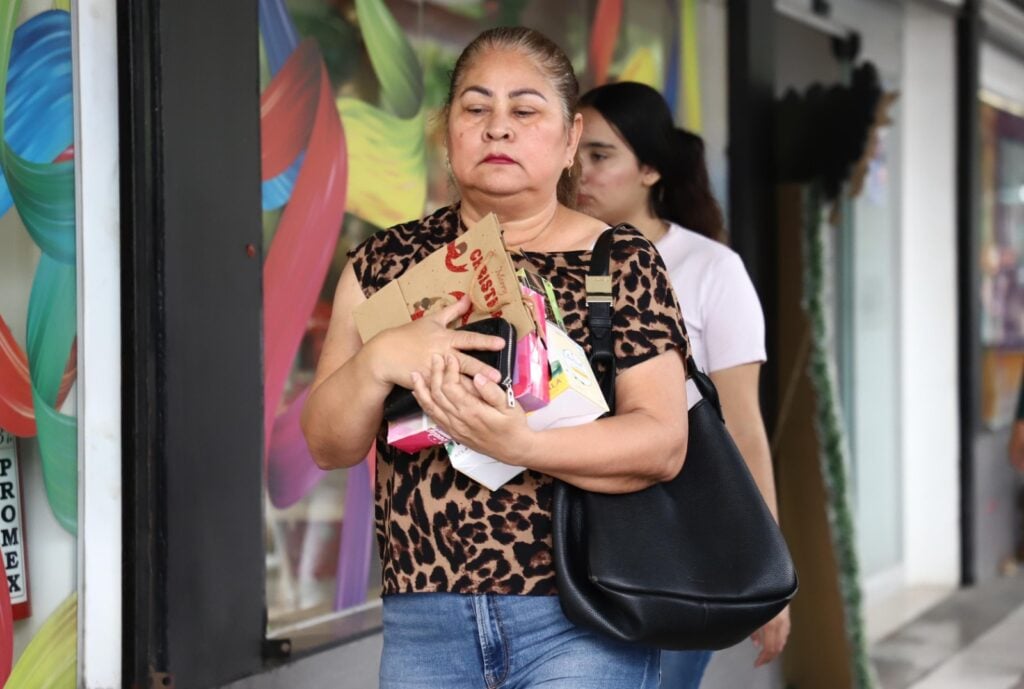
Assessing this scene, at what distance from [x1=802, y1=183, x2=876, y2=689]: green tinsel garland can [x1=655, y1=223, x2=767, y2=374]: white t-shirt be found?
2.56 metres

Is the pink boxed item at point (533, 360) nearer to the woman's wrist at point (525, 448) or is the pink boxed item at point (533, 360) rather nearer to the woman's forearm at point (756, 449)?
the woman's wrist at point (525, 448)

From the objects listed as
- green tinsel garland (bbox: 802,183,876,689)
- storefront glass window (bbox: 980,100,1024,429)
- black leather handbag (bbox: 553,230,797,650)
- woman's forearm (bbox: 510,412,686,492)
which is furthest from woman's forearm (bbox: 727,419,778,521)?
storefront glass window (bbox: 980,100,1024,429)

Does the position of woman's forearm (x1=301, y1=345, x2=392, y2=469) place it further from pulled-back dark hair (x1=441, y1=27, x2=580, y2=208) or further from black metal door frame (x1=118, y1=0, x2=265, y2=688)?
black metal door frame (x1=118, y1=0, x2=265, y2=688)

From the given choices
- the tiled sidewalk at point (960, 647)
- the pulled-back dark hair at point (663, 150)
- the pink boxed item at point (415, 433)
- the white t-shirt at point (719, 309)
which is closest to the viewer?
the pink boxed item at point (415, 433)

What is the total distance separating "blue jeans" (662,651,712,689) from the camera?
3.05 metres

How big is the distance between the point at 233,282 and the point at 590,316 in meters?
1.55

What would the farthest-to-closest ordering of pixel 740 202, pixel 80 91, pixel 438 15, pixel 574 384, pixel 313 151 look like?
pixel 740 202 → pixel 438 15 → pixel 313 151 → pixel 80 91 → pixel 574 384

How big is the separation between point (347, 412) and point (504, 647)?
1.37ft

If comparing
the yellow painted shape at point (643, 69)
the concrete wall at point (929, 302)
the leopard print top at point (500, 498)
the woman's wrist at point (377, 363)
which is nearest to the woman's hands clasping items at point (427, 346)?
the woman's wrist at point (377, 363)

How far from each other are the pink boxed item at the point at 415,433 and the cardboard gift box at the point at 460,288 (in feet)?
0.46

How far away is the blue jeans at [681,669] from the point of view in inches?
120

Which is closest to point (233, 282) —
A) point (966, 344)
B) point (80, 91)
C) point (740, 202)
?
point (80, 91)

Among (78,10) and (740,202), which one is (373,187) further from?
(740,202)

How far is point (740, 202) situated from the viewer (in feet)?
19.4
